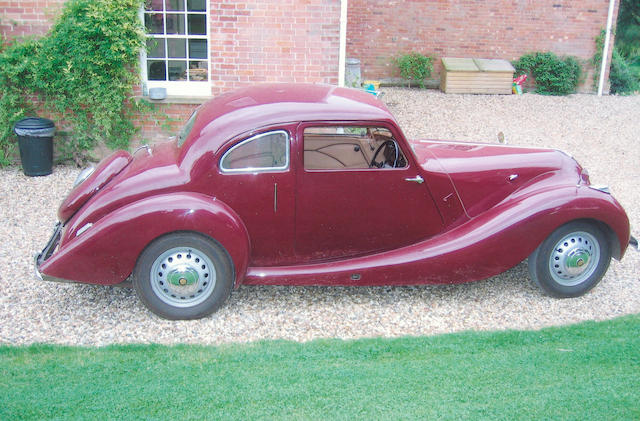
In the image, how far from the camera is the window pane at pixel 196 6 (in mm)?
9570

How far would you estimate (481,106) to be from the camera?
1360 cm

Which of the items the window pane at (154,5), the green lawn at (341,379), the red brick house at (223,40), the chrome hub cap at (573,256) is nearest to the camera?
the green lawn at (341,379)

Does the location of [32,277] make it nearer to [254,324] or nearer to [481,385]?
[254,324]

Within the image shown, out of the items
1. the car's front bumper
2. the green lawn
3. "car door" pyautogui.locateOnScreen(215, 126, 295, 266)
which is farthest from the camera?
"car door" pyautogui.locateOnScreen(215, 126, 295, 266)

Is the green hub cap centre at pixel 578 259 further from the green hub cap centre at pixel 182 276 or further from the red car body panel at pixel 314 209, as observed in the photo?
the green hub cap centre at pixel 182 276

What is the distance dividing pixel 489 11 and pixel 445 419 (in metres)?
13.0

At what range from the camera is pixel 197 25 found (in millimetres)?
9695

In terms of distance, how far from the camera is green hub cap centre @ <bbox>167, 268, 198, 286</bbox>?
16.5 feet

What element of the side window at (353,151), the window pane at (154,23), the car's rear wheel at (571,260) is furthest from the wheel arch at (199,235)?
the window pane at (154,23)

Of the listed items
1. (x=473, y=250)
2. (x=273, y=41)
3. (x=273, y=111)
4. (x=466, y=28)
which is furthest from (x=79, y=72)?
(x=466, y=28)

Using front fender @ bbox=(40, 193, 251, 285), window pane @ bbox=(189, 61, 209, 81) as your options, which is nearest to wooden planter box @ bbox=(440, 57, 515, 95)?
window pane @ bbox=(189, 61, 209, 81)

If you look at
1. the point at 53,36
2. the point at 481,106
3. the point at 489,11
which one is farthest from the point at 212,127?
the point at 489,11

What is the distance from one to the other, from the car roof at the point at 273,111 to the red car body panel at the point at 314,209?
0.01 meters

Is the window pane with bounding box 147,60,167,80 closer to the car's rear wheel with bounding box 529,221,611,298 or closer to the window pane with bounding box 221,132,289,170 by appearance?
the window pane with bounding box 221,132,289,170
